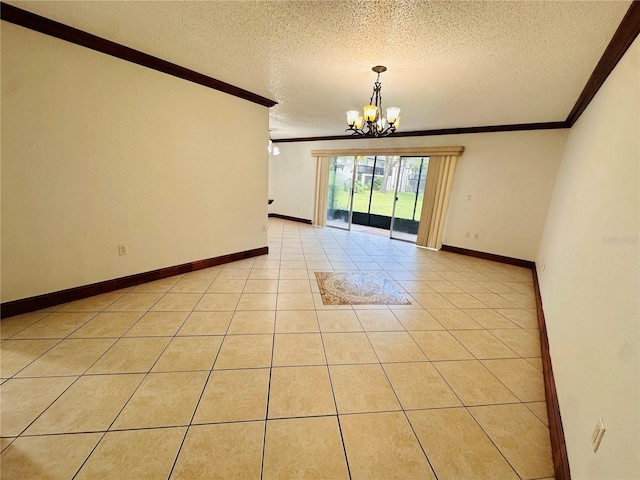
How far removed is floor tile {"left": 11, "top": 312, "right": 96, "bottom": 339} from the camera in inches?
77.8

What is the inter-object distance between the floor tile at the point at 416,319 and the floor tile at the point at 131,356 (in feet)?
6.79

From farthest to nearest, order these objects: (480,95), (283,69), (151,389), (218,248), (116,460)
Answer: (218,248) < (480,95) < (283,69) < (151,389) < (116,460)

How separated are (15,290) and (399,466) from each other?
125 inches

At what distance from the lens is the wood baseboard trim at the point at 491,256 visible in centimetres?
450

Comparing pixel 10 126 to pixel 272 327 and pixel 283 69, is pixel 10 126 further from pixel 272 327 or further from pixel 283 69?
pixel 272 327

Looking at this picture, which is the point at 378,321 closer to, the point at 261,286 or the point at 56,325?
the point at 261,286

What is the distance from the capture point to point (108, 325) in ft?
7.05

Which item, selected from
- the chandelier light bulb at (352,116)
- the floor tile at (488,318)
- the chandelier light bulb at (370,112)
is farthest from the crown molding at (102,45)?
the floor tile at (488,318)

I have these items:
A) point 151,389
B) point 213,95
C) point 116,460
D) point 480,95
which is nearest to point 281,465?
point 116,460

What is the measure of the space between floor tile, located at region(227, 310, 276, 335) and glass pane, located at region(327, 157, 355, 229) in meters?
4.77

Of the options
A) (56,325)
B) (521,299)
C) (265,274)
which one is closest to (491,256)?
(521,299)

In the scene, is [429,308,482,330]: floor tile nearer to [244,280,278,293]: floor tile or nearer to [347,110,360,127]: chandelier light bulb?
[244,280,278,293]: floor tile

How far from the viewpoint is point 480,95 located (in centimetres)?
308

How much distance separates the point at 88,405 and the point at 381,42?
3126mm
